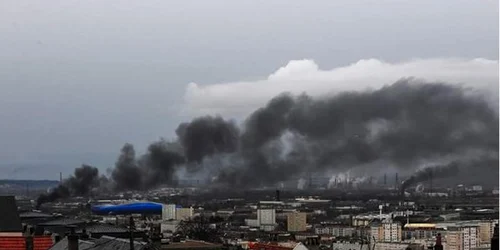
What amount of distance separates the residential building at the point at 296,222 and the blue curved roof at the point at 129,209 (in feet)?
Answer: 58.8

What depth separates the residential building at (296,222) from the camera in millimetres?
107438

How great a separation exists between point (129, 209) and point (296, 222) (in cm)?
1955

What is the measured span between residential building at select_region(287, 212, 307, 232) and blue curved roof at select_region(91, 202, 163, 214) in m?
17.9

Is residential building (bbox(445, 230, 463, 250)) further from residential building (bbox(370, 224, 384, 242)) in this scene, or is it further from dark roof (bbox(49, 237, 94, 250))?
dark roof (bbox(49, 237, 94, 250))

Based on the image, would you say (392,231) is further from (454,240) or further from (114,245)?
(114,245)

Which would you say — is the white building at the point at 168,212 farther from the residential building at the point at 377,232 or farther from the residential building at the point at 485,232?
the residential building at the point at 485,232

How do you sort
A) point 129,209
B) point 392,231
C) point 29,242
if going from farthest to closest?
point 129,209 → point 392,231 → point 29,242

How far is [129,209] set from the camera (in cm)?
11256

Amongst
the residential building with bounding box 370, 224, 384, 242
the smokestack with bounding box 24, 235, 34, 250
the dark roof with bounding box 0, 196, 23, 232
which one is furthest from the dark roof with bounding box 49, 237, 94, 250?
the residential building with bounding box 370, 224, 384, 242

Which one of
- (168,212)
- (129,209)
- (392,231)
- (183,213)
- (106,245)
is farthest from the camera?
(168,212)

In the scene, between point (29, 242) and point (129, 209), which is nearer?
point (29, 242)

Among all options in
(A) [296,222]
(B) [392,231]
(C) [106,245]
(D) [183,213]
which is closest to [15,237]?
(C) [106,245]

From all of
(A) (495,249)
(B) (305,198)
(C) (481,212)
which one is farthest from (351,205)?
(A) (495,249)

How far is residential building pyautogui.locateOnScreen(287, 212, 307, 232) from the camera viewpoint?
10744 centimetres
